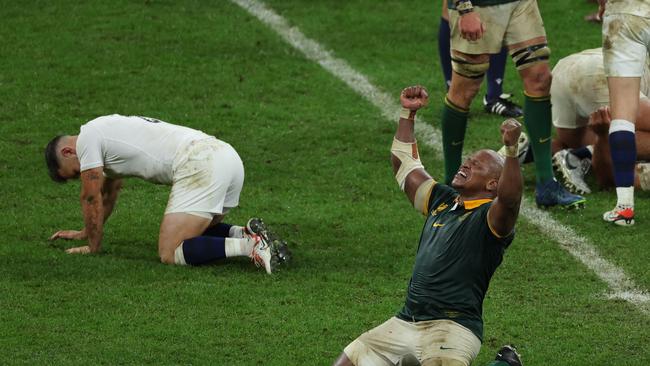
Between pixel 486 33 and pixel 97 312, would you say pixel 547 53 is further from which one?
pixel 97 312

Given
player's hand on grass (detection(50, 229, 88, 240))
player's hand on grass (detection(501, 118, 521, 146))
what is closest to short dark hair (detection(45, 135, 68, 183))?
player's hand on grass (detection(50, 229, 88, 240))

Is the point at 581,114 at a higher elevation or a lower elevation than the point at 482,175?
lower

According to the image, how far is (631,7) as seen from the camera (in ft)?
29.4

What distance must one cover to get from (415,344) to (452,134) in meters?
3.06

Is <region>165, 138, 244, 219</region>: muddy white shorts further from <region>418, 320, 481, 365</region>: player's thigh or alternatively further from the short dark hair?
<region>418, 320, 481, 365</region>: player's thigh

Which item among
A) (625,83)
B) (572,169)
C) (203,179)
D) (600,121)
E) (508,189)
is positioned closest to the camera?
(508,189)

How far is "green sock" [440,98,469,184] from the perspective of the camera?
30.1 ft

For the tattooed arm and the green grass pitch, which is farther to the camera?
the tattooed arm

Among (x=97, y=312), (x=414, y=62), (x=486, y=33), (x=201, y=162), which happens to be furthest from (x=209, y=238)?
(x=414, y=62)

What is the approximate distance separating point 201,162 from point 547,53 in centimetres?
226

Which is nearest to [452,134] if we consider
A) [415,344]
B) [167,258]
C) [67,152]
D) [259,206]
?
[259,206]

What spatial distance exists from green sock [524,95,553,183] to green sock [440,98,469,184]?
41 centimetres

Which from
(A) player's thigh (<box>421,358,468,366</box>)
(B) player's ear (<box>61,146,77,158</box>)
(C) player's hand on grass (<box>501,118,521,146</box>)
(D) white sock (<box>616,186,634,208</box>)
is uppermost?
(C) player's hand on grass (<box>501,118,521,146</box>)

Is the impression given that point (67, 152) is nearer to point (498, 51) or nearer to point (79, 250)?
point (79, 250)
